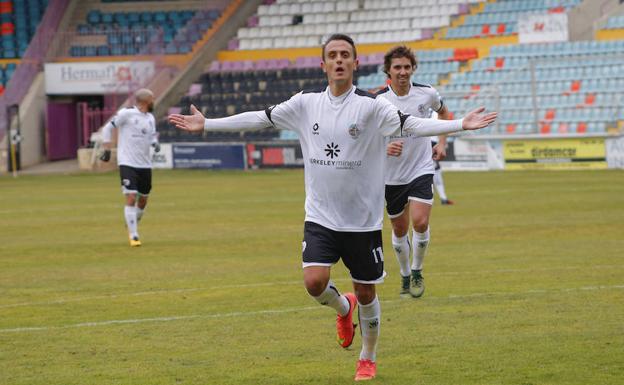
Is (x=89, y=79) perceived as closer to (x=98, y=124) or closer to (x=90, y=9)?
(x=98, y=124)

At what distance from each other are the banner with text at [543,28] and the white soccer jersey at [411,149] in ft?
110

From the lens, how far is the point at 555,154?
39188mm

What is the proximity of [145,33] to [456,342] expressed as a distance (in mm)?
45720

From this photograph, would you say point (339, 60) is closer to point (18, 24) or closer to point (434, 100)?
point (434, 100)

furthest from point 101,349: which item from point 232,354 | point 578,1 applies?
point 578,1

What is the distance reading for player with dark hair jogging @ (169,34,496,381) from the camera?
851cm

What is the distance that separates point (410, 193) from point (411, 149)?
49 centimetres

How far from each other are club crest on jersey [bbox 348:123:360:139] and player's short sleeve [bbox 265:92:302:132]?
0.50m

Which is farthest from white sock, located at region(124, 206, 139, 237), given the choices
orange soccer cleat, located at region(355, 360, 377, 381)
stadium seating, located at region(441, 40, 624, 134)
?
stadium seating, located at region(441, 40, 624, 134)

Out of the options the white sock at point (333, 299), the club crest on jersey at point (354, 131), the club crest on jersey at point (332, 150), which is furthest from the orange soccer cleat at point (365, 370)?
the club crest on jersey at point (354, 131)

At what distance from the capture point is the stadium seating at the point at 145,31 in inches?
2085

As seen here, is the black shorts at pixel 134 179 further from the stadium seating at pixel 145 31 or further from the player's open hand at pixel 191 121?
the stadium seating at pixel 145 31

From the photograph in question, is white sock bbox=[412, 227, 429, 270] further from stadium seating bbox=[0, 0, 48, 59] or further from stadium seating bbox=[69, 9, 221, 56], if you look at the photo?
stadium seating bbox=[0, 0, 48, 59]

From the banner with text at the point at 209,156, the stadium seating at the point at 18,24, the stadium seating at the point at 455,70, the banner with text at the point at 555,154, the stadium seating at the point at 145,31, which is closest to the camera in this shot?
the banner with text at the point at 555,154
